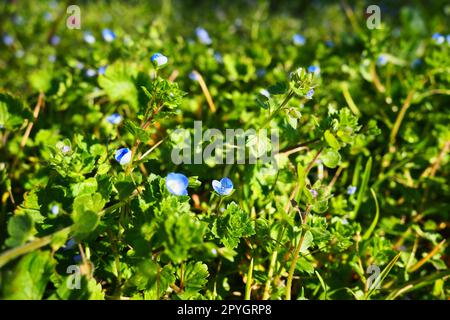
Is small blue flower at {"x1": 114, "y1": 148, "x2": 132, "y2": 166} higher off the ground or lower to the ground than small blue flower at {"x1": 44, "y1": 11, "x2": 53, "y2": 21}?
lower

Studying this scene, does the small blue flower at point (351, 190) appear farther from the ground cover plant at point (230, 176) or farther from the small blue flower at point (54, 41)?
the small blue flower at point (54, 41)

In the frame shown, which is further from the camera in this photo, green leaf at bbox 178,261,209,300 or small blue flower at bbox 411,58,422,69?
small blue flower at bbox 411,58,422,69

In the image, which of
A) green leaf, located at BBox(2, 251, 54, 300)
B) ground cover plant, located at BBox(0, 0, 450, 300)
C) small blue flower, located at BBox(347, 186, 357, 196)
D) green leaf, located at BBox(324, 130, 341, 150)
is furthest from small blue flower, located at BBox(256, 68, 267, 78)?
green leaf, located at BBox(2, 251, 54, 300)

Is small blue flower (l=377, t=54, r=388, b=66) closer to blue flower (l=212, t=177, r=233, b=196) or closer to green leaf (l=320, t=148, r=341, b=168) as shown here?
green leaf (l=320, t=148, r=341, b=168)

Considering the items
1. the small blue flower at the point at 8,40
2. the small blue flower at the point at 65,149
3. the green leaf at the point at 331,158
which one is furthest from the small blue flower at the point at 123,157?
the small blue flower at the point at 8,40

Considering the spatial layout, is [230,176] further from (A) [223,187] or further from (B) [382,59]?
(B) [382,59]

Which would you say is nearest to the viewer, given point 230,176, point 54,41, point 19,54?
point 230,176

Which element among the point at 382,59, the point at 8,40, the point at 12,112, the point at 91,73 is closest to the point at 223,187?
the point at 12,112
